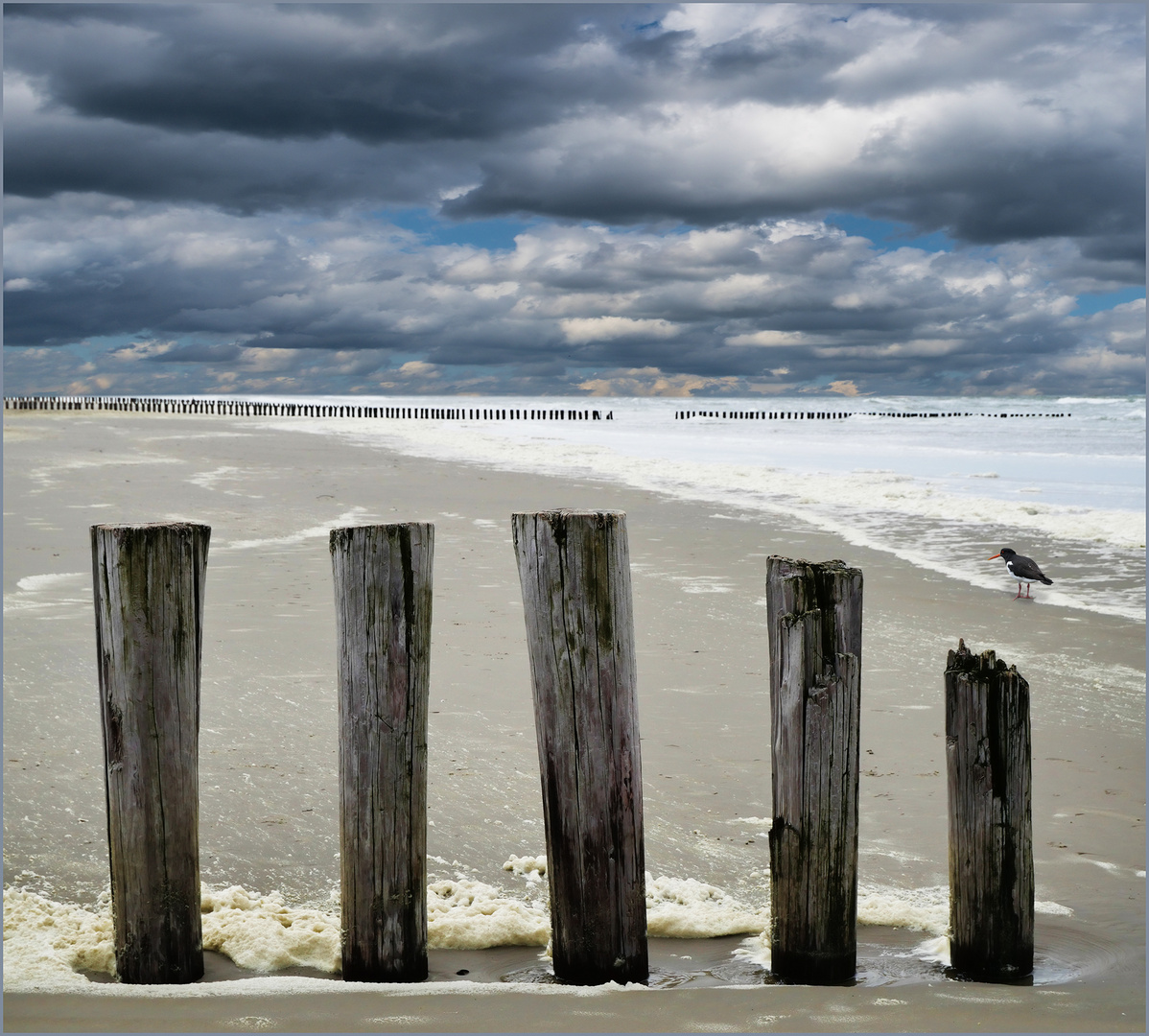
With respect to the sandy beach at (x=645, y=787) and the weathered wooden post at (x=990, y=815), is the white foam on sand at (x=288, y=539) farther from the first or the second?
the weathered wooden post at (x=990, y=815)

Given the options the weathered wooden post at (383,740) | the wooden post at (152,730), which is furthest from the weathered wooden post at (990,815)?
the wooden post at (152,730)

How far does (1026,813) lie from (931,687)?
384 cm

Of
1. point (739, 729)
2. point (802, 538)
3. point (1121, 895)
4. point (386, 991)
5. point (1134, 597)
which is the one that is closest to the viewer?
point (386, 991)

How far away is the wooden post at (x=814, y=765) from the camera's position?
10.3 ft

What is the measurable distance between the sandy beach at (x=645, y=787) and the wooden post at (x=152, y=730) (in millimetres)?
188

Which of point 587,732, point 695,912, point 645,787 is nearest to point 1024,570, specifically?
point 645,787

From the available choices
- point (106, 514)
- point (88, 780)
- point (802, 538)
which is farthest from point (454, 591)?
point (106, 514)

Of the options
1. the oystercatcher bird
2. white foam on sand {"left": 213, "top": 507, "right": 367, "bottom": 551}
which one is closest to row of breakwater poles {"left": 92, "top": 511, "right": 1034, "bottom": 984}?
the oystercatcher bird

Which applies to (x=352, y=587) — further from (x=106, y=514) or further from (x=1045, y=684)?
(x=106, y=514)

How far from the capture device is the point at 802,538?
14234mm

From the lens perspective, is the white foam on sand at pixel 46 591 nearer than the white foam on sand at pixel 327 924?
No

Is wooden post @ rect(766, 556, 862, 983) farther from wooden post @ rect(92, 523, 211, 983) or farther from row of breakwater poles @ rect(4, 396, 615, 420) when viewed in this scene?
row of breakwater poles @ rect(4, 396, 615, 420)

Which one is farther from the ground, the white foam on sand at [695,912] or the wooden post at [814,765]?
the wooden post at [814,765]

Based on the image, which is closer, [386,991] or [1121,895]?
[386,991]
